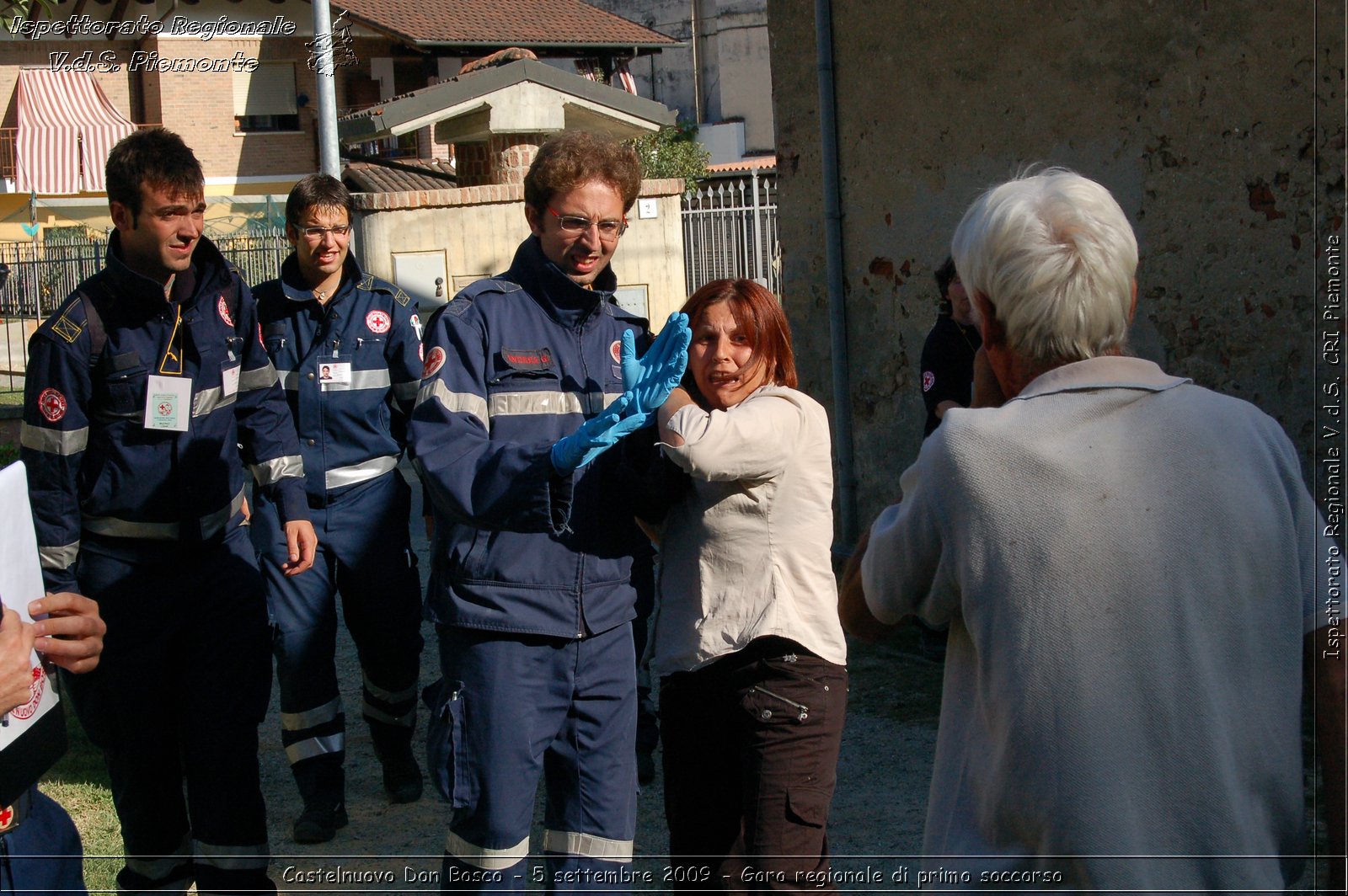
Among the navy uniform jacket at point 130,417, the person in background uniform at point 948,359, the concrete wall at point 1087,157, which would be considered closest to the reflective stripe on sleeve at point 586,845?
the navy uniform jacket at point 130,417

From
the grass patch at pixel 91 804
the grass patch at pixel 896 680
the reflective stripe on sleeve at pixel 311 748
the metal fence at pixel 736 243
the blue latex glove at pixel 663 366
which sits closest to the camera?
the blue latex glove at pixel 663 366

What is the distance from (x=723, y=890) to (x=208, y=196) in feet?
103

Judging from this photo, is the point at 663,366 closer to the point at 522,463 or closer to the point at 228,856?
the point at 522,463

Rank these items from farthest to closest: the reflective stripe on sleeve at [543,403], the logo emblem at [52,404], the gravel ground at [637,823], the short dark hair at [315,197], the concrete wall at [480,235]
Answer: the concrete wall at [480,235]
the short dark hair at [315,197]
the gravel ground at [637,823]
the logo emblem at [52,404]
the reflective stripe on sleeve at [543,403]

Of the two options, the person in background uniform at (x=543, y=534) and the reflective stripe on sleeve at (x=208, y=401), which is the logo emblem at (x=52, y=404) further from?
the person in background uniform at (x=543, y=534)

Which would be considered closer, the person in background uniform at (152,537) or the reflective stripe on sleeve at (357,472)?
the person in background uniform at (152,537)

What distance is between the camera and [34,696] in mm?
2141

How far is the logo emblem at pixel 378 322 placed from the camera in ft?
15.3

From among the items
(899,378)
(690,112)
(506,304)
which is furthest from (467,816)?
(690,112)

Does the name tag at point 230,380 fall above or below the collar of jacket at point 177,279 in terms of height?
below

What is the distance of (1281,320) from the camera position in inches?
186

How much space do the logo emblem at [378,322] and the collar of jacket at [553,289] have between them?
5.74 ft

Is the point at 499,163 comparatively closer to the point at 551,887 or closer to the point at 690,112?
the point at 551,887

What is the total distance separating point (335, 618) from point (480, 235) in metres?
7.64
